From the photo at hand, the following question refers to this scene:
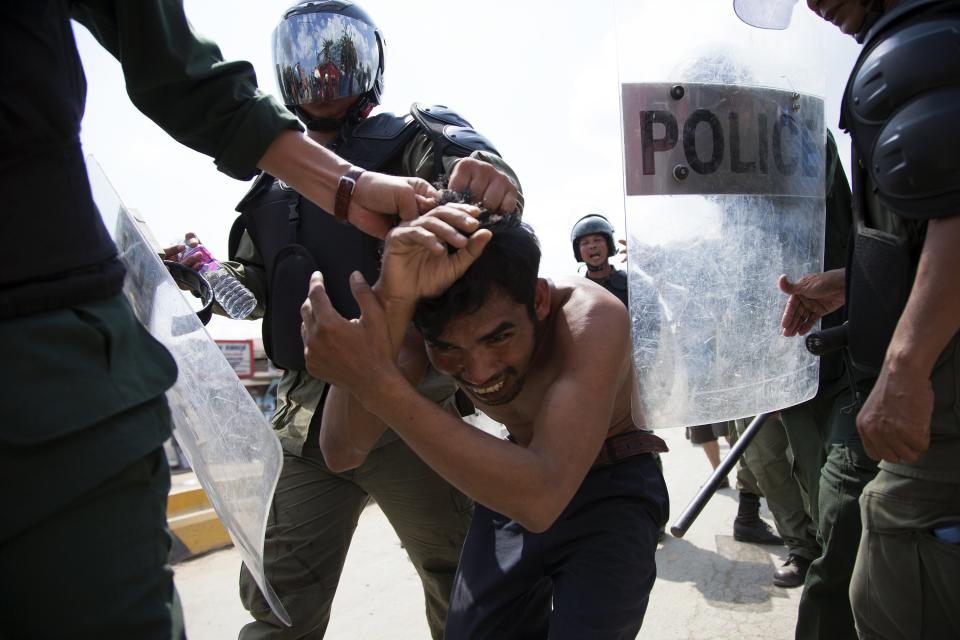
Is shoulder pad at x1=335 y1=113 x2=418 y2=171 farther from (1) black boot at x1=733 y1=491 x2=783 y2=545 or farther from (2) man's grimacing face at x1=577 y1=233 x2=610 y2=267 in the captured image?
(2) man's grimacing face at x1=577 y1=233 x2=610 y2=267

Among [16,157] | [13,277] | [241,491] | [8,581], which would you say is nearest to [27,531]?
[8,581]

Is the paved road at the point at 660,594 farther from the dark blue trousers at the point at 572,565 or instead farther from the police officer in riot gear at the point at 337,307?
the dark blue trousers at the point at 572,565

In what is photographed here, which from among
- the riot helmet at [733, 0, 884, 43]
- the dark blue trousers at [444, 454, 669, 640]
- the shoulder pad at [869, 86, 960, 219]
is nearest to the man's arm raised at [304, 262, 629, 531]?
the dark blue trousers at [444, 454, 669, 640]

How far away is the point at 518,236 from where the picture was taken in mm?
2035

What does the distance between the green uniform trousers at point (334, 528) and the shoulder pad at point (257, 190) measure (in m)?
0.89

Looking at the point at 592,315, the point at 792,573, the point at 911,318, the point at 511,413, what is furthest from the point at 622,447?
the point at 792,573

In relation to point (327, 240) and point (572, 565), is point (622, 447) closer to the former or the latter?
point (572, 565)

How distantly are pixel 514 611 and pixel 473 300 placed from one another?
856 mm

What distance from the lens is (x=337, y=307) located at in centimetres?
258

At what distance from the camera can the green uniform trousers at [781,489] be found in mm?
3951

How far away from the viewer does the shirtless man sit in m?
1.69

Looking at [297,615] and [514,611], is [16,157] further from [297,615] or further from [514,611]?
[297,615]

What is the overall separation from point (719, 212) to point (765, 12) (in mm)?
672

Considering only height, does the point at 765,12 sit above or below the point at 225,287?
above
